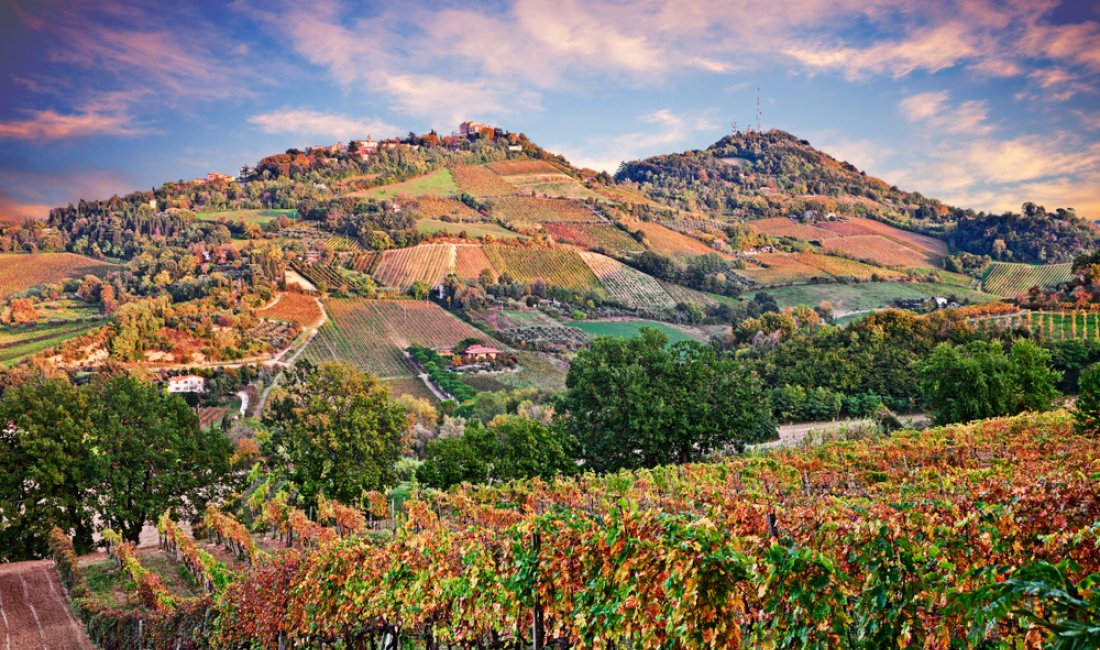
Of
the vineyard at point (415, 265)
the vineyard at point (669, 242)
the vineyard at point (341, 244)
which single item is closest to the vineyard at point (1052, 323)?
the vineyard at point (415, 265)

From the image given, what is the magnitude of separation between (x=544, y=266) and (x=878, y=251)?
73394 millimetres

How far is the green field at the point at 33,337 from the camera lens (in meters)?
79.6

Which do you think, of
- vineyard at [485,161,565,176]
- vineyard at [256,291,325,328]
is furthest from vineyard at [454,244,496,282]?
vineyard at [485,161,565,176]

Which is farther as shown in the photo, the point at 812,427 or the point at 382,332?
the point at 382,332

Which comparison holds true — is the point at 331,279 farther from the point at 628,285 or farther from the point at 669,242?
the point at 669,242

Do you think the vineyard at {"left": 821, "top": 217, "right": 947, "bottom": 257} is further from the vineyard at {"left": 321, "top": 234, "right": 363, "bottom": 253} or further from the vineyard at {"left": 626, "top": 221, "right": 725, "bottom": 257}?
the vineyard at {"left": 321, "top": 234, "right": 363, "bottom": 253}

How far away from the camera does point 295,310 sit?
94.8 meters

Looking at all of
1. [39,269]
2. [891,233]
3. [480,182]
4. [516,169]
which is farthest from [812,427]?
[516,169]

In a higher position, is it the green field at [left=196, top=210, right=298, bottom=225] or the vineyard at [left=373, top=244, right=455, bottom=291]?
the green field at [left=196, top=210, right=298, bottom=225]

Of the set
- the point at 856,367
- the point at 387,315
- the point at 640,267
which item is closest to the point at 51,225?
the point at 387,315

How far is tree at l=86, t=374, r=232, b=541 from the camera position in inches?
1137

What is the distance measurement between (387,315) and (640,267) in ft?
172

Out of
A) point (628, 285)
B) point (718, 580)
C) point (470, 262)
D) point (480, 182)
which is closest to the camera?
point (718, 580)

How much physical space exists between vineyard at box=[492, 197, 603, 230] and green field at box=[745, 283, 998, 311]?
54.8m
